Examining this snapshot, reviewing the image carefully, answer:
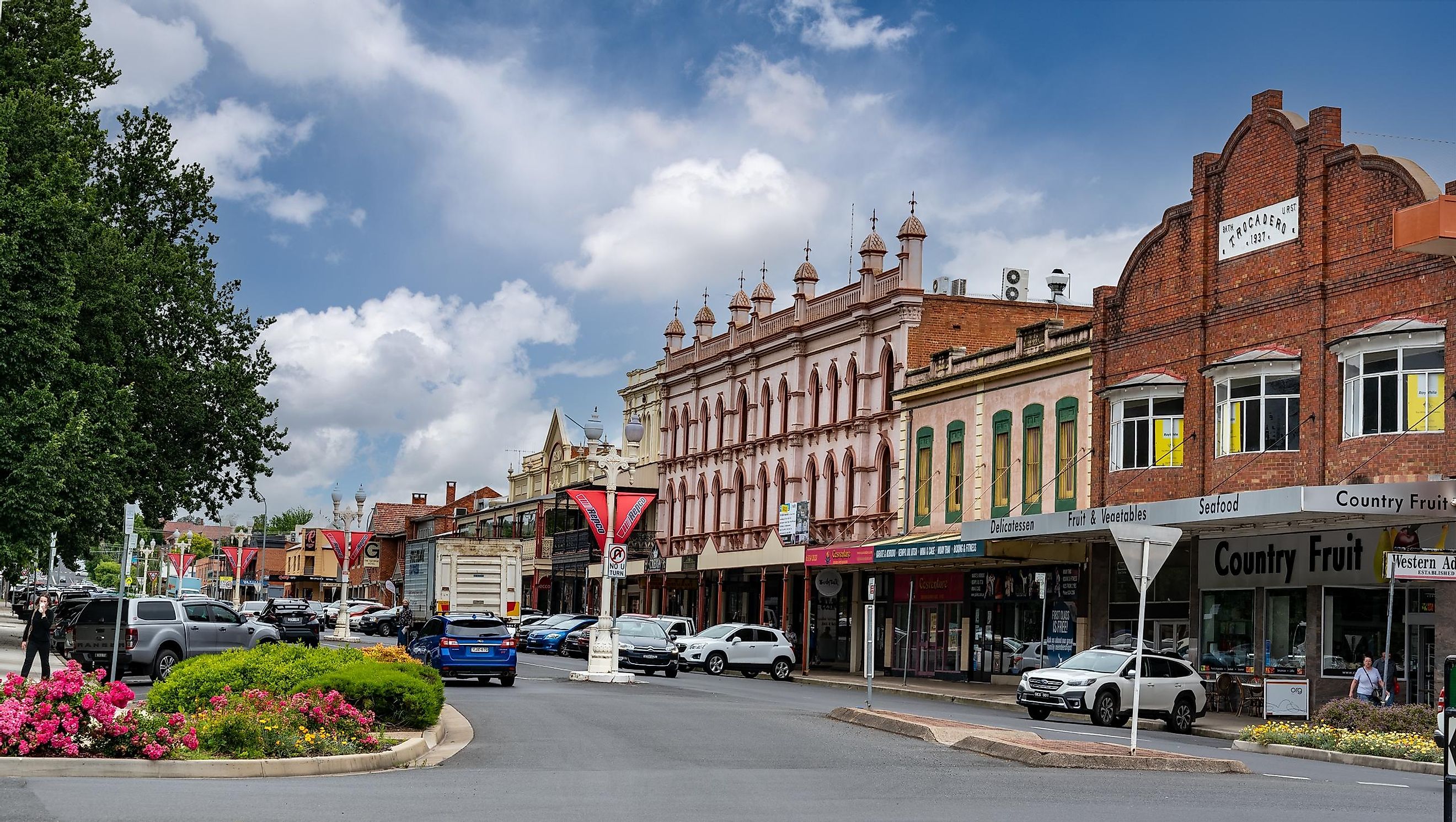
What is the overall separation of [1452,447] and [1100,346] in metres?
11.2

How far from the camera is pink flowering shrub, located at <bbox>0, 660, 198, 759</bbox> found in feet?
48.1

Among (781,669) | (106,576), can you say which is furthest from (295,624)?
(106,576)

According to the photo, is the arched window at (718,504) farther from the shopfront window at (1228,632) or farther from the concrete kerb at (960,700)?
the shopfront window at (1228,632)

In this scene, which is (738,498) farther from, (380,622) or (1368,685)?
(1368,685)

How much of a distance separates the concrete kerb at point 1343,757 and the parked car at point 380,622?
53765 mm

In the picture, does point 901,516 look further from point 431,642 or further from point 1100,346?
point 431,642

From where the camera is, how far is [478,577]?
65688mm

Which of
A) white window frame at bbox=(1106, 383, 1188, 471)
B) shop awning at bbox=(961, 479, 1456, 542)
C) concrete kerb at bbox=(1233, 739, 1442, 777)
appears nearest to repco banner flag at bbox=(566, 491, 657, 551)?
shop awning at bbox=(961, 479, 1456, 542)

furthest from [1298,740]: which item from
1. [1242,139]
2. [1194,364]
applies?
[1242,139]

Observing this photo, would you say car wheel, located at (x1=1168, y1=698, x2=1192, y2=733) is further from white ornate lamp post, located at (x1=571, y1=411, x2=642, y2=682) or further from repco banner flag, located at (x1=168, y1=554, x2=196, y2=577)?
repco banner flag, located at (x1=168, y1=554, x2=196, y2=577)

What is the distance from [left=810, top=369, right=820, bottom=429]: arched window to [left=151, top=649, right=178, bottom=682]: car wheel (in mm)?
28276

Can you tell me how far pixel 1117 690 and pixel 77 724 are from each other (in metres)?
19.6

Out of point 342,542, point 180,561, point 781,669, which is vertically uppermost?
point 342,542

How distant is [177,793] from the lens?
1327 cm
